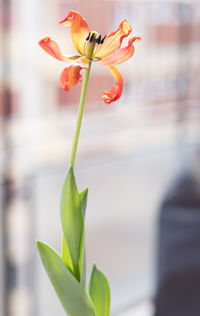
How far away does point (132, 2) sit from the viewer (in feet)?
7.13

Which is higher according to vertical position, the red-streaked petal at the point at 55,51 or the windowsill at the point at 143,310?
the red-streaked petal at the point at 55,51

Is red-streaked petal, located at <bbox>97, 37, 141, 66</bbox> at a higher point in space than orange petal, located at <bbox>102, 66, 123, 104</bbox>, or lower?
higher

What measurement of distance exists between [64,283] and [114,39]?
0.15 metres

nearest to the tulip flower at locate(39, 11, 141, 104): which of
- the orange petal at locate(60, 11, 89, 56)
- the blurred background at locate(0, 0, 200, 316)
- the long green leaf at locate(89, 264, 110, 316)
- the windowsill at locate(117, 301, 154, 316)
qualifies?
the orange petal at locate(60, 11, 89, 56)

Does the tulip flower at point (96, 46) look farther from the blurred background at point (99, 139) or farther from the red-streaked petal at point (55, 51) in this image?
the blurred background at point (99, 139)

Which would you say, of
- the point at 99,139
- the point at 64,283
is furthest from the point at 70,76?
the point at 99,139

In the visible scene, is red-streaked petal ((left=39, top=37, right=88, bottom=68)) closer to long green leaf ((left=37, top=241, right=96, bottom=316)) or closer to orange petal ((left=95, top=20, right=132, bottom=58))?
orange petal ((left=95, top=20, right=132, bottom=58))

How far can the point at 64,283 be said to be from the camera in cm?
32

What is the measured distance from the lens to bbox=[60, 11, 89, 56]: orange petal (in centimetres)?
32

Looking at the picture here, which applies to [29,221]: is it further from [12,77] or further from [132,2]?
[132,2]

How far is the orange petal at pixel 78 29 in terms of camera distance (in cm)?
32

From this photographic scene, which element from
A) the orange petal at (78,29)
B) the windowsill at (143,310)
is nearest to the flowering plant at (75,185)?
the orange petal at (78,29)

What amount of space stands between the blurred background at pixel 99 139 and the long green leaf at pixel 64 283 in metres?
1.40

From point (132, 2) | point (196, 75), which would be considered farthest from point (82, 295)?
point (196, 75)
